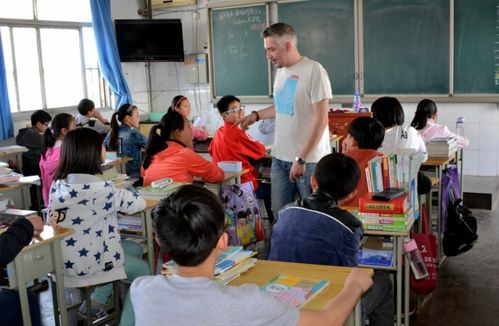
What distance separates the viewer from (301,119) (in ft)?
12.1

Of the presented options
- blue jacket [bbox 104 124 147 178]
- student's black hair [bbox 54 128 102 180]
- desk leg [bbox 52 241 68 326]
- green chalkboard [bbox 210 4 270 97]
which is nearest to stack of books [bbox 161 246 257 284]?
desk leg [bbox 52 241 68 326]

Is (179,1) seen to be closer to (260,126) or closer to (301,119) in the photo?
(260,126)

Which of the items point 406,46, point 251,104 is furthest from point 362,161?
point 251,104

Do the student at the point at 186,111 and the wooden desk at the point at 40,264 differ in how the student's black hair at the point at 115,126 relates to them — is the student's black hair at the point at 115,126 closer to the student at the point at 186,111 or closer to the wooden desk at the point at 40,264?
the student at the point at 186,111

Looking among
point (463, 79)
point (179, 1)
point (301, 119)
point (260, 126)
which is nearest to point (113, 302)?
point (301, 119)

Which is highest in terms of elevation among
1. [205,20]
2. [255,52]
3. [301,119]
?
[205,20]

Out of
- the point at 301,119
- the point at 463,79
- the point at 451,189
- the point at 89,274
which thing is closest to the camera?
the point at 89,274

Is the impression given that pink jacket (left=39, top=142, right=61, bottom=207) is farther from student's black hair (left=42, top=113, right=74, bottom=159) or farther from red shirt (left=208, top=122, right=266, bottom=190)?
red shirt (left=208, top=122, right=266, bottom=190)

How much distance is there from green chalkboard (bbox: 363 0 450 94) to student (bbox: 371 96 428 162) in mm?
2980

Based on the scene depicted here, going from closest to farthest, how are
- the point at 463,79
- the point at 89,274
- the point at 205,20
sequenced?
the point at 89,274 < the point at 463,79 < the point at 205,20

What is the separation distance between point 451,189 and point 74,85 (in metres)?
5.88

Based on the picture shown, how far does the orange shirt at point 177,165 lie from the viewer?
3.96 m

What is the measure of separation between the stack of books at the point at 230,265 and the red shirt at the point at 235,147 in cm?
252

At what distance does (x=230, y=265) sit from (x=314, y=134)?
1646 mm
